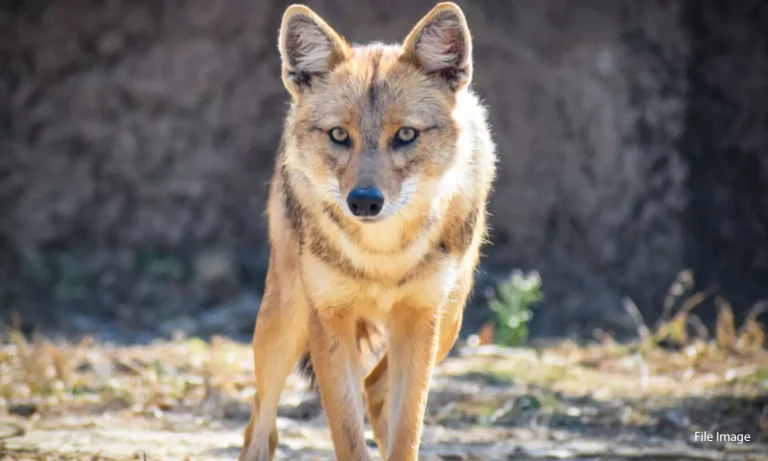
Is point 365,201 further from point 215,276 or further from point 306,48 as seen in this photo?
point 215,276

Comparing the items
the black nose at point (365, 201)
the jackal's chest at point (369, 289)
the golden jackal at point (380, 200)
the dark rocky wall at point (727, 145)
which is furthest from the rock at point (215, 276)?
the black nose at point (365, 201)

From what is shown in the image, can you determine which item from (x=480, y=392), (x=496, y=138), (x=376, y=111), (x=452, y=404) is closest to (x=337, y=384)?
(x=376, y=111)

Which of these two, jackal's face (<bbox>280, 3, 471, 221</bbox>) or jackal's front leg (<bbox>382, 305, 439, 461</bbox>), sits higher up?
jackal's face (<bbox>280, 3, 471, 221</bbox>)

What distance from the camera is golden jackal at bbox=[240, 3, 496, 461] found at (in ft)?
13.5

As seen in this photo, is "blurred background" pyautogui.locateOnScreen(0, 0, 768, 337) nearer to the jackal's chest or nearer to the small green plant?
the small green plant

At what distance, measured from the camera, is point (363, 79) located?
4215 millimetres

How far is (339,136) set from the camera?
416 centimetres

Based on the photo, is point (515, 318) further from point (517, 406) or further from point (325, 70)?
point (325, 70)

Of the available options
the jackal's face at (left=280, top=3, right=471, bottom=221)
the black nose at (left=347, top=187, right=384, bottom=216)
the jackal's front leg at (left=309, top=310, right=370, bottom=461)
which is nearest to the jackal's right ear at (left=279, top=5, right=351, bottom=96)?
the jackal's face at (left=280, top=3, right=471, bottom=221)

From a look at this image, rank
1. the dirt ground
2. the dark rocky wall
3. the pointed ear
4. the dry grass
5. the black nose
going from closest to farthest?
the black nose
the pointed ear
the dirt ground
the dry grass
the dark rocky wall

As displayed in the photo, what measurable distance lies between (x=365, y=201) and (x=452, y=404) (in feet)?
7.50

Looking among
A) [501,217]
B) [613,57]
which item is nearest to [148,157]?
[501,217]

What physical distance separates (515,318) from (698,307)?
195cm

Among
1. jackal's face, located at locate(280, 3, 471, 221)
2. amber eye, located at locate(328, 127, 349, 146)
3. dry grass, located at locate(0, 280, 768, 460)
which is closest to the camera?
jackal's face, located at locate(280, 3, 471, 221)
